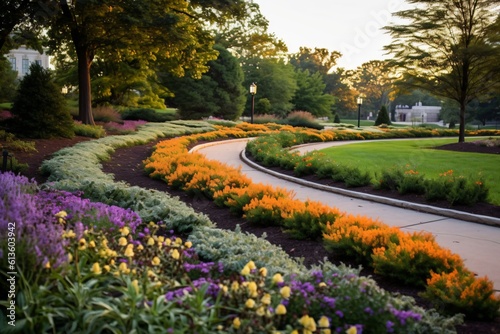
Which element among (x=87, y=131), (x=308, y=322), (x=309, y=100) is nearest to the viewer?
(x=308, y=322)

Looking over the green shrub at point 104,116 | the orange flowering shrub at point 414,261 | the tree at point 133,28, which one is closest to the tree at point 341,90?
the green shrub at point 104,116

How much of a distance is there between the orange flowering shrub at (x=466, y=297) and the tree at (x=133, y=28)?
14.3 metres

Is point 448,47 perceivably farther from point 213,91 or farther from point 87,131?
point 213,91

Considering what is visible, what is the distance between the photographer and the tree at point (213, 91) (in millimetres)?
37438

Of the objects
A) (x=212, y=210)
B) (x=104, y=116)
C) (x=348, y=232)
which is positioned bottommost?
(x=212, y=210)

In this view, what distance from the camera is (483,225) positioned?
6.27 m

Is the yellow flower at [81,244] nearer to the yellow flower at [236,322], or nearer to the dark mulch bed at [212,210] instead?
the yellow flower at [236,322]

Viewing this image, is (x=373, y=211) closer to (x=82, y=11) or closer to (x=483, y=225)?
(x=483, y=225)

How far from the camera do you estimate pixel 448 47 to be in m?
22.5

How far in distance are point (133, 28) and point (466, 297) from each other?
1621cm

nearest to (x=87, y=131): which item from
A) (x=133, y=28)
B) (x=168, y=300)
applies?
(x=133, y=28)

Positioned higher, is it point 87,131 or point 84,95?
point 84,95

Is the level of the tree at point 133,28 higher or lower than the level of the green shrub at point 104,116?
higher

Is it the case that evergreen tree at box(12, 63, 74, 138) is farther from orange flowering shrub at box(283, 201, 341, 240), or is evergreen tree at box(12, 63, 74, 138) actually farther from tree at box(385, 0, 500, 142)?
tree at box(385, 0, 500, 142)
